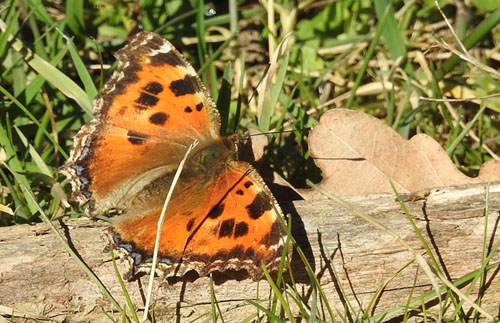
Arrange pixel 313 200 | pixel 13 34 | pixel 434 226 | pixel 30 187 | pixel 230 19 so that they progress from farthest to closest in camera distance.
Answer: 1. pixel 230 19
2. pixel 13 34
3. pixel 30 187
4. pixel 313 200
5. pixel 434 226

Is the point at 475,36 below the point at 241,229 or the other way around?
the other way around

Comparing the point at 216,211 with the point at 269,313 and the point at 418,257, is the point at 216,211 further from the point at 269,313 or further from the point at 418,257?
the point at 418,257

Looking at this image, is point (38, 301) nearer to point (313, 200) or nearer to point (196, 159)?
point (196, 159)

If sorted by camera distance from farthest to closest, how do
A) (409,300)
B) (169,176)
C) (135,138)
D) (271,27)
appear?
(271,27) < (135,138) < (169,176) < (409,300)

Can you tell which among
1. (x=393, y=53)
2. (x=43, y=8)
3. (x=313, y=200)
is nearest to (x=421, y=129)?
(x=393, y=53)

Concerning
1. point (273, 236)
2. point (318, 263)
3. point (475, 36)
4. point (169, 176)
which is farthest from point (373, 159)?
point (475, 36)

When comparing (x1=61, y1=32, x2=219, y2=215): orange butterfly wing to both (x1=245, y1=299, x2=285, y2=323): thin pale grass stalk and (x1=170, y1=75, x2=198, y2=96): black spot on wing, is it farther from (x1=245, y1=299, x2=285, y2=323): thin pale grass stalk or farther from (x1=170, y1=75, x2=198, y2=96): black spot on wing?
(x1=245, y1=299, x2=285, y2=323): thin pale grass stalk

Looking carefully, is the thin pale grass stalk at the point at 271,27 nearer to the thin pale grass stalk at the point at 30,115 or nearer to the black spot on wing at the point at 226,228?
the thin pale grass stalk at the point at 30,115
